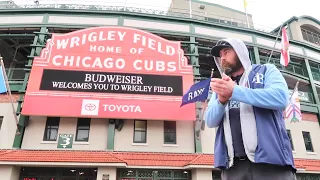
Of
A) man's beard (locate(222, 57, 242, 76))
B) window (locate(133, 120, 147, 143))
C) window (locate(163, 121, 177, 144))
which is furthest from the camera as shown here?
window (locate(163, 121, 177, 144))

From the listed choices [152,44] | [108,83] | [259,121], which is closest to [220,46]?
[259,121]

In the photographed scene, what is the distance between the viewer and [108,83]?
49.7 ft

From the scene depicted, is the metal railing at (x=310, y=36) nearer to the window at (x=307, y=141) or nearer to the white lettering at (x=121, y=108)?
the window at (x=307, y=141)

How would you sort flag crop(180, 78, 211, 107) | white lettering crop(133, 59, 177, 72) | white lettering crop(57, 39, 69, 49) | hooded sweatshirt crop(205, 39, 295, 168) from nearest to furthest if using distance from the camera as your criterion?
hooded sweatshirt crop(205, 39, 295, 168) → flag crop(180, 78, 211, 107) → white lettering crop(133, 59, 177, 72) → white lettering crop(57, 39, 69, 49)

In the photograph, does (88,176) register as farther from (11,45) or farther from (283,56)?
(283,56)

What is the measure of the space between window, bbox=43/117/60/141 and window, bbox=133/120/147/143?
14.3 ft

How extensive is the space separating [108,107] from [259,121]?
43.0 feet

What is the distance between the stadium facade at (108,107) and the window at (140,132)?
0.19ft

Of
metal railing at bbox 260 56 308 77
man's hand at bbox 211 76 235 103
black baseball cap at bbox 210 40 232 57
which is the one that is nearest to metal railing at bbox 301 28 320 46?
metal railing at bbox 260 56 308 77

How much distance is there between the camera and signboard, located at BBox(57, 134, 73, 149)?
14242 mm

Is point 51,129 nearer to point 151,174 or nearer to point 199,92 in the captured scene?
point 151,174

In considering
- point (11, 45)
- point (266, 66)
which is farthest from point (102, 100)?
point (266, 66)

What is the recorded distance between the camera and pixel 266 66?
233 cm

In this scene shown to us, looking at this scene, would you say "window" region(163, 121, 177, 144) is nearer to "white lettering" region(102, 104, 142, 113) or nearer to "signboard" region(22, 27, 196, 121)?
"signboard" region(22, 27, 196, 121)
